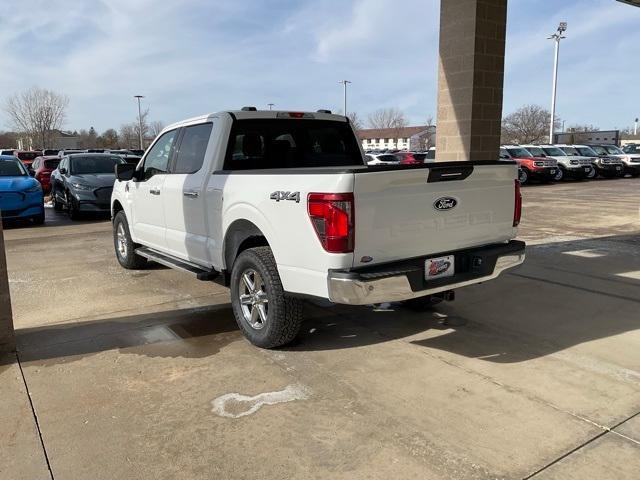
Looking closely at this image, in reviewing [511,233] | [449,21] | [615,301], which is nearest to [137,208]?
[511,233]

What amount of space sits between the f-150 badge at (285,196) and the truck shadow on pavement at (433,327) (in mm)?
1322

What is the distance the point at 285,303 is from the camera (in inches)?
169

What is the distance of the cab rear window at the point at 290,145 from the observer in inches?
213

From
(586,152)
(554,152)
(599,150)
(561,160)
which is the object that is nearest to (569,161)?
(561,160)

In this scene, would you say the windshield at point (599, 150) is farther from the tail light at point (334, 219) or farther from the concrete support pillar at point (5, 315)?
the concrete support pillar at point (5, 315)

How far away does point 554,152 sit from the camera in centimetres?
2775

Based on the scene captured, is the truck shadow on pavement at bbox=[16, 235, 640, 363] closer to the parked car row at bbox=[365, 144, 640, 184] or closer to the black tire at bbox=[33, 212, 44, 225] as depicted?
the black tire at bbox=[33, 212, 44, 225]

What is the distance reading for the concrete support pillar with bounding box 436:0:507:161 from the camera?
7727mm

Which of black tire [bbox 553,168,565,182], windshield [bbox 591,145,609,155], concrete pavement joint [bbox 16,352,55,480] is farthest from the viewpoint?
windshield [bbox 591,145,609,155]

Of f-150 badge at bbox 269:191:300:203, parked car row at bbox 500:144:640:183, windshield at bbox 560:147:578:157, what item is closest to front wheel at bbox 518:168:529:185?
parked car row at bbox 500:144:640:183

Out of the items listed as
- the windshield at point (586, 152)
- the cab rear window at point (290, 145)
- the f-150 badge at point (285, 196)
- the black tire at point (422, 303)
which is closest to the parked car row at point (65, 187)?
the cab rear window at point (290, 145)

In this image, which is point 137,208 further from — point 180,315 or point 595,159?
point 595,159

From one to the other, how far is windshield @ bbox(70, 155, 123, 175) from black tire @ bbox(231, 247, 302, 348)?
35.7 feet

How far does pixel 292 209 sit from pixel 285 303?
0.79 m
